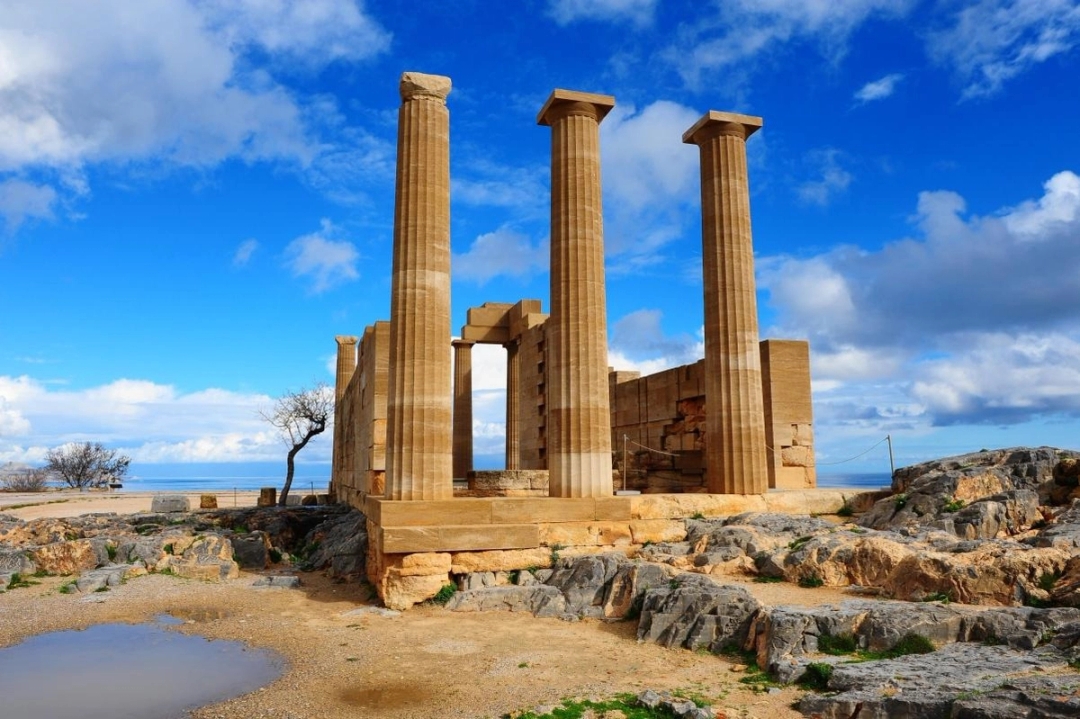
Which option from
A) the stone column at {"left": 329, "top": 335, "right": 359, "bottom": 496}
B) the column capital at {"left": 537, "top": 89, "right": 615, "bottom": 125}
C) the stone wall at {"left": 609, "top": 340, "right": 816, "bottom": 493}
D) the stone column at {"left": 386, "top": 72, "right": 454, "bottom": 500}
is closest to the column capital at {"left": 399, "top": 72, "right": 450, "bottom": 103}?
the stone column at {"left": 386, "top": 72, "right": 454, "bottom": 500}

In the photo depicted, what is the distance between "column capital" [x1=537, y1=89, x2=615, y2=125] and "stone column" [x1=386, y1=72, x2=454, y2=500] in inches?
89.2

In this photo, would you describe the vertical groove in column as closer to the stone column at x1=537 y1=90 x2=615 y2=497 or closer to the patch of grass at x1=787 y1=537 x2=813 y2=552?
the stone column at x1=537 y1=90 x2=615 y2=497

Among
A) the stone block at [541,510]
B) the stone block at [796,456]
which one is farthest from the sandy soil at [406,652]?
the stone block at [796,456]

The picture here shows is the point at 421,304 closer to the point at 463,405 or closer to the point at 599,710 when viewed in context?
the point at 599,710

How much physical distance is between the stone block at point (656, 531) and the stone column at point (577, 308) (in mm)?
848

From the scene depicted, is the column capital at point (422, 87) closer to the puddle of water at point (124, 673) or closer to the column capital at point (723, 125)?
the column capital at point (723, 125)

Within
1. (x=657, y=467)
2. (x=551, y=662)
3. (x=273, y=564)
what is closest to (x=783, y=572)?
(x=551, y=662)

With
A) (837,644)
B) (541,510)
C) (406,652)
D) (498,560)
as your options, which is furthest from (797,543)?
(406,652)

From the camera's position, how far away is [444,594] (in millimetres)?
12508

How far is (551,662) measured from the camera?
9133 mm

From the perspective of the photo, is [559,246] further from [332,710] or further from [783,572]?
[332,710]

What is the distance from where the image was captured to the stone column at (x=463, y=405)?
98.5 feet

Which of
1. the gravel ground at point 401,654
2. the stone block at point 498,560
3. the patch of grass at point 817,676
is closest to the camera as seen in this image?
the patch of grass at point 817,676

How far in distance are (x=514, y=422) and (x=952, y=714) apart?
2328cm
